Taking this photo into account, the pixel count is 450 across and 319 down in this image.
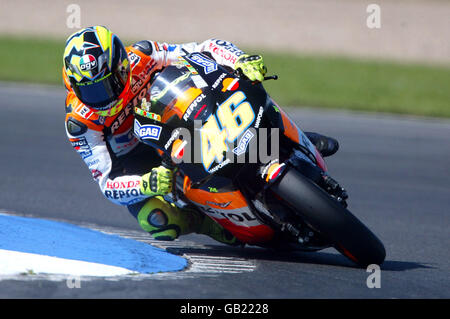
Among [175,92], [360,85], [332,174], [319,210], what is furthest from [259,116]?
[360,85]

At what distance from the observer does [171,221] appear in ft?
17.3

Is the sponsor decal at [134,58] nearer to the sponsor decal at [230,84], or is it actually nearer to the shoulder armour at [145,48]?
the shoulder armour at [145,48]

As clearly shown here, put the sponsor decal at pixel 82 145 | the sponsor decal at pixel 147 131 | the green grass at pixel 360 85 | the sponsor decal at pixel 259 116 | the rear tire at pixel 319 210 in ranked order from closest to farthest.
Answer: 1. the rear tire at pixel 319 210
2. the sponsor decal at pixel 259 116
3. the sponsor decal at pixel 147 131
4. the sponsor decal at pixel 82 145
5. the green grass at pixel 360 85

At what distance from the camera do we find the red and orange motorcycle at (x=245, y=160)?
4227mm

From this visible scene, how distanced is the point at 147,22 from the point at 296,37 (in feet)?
14.2

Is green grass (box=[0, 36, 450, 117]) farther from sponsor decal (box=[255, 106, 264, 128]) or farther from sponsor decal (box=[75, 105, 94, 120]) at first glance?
sponsor decal (box=[255, 106, 264, 128])

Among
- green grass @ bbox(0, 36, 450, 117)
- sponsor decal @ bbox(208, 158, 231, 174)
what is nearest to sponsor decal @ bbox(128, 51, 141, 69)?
sponsor decal @ bbox(208, 158, 231, 174)

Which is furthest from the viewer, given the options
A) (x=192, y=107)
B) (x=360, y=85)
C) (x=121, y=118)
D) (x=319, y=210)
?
(x=360, y=85)

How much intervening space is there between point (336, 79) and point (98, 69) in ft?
35.6

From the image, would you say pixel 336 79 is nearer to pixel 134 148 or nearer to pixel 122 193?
pixel 134 148

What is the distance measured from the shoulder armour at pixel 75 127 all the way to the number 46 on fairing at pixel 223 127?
102cm

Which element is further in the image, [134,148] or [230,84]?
[134,148]

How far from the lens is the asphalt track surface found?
3988 millimetres

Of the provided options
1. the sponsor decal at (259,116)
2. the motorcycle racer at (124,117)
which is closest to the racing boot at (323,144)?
the motorcycle racer at (124,117)
